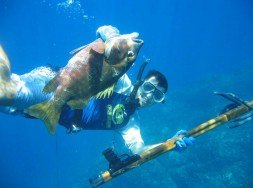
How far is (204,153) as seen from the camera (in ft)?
47.1

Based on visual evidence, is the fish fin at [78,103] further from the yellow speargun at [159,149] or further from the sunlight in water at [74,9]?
the sunlight in water at [74,9]

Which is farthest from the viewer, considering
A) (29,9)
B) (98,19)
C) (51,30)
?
(98,19)

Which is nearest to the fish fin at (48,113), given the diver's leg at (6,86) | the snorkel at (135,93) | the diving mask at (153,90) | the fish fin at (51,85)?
the fish fin at (51,85)

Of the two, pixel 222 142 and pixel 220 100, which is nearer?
pixel 222 142

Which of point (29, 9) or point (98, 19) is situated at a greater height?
point (98, 19)

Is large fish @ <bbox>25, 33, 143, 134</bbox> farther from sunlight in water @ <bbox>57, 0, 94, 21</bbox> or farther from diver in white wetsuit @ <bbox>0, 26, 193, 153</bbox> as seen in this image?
sunlight in water @ <bbox>57, 0, 94, 21</bbox>

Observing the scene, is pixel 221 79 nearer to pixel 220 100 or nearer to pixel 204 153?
pixel 220 100

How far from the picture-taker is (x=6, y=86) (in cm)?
395

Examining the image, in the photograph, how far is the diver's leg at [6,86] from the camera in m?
3.88

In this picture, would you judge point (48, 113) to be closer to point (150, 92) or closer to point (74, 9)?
point (150, 92)

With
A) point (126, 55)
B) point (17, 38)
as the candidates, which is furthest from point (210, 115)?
point (17, 38)

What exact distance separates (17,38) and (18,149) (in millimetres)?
26052

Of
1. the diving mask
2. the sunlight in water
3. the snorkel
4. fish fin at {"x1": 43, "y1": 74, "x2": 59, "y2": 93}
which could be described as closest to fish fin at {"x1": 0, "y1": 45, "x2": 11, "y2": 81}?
the snorkel

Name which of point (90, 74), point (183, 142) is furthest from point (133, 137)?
point (90, 74)
